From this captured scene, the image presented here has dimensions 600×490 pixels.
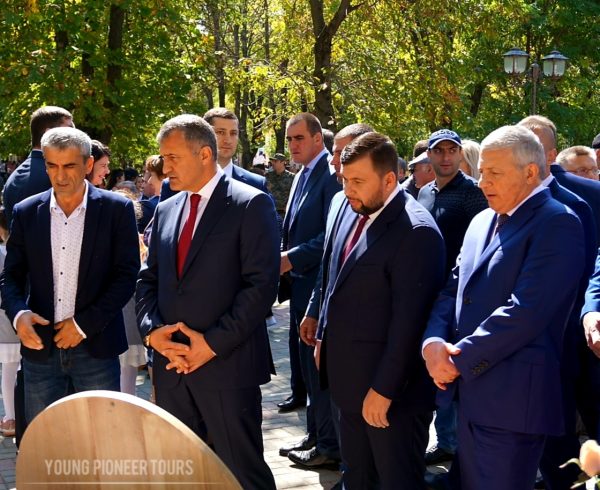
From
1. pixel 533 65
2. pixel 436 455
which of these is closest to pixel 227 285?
pixel 436 455

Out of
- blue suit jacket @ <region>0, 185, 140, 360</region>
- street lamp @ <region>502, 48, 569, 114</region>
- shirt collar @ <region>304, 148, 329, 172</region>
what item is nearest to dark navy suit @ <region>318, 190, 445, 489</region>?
blue suit jacket @ <region>0, 185, 140, 360</region>

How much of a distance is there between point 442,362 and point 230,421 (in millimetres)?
1209

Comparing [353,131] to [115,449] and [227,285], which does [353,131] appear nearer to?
[227,285]

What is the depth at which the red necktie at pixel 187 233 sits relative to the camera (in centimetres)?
442

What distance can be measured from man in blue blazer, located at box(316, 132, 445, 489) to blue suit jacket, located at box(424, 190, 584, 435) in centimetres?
33

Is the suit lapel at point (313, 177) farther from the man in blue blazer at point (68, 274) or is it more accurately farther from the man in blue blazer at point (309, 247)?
the man in blue blazer at point (68, 274)

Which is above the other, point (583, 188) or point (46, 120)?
point (46, 120)

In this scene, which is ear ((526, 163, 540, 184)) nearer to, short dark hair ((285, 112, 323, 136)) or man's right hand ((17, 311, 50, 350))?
man's right hand ((17, 311, 50, 350))

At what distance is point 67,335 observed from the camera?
475cm

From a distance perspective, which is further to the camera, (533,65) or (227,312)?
(533,65)

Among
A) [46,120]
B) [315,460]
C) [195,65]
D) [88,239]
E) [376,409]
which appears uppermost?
[195,65]

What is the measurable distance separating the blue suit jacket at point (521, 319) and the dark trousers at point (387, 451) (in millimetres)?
515

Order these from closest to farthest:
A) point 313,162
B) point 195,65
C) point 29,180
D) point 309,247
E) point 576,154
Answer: point 29,180
point 309,247
point 313,162
point 576,154
point 195,65

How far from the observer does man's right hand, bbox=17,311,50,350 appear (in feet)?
15.4
